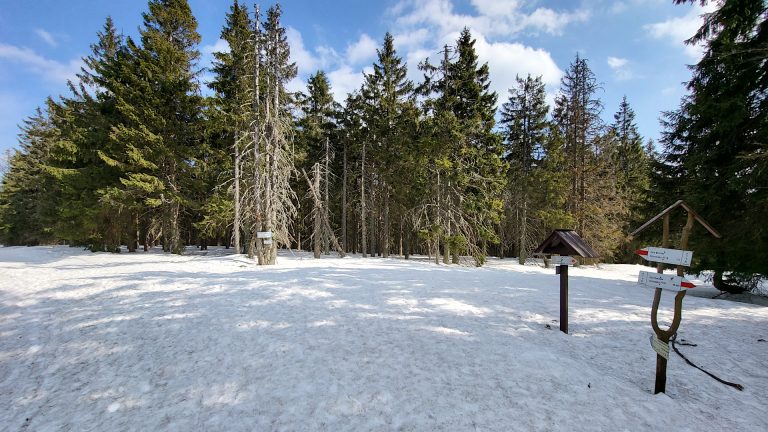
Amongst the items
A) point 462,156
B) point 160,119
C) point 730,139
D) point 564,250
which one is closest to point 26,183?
point 160,119

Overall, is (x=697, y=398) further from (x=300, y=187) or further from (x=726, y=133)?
(x=300, y=187)

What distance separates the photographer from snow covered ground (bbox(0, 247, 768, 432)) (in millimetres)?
3422

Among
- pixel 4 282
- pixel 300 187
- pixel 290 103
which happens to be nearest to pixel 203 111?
pixel 290 103

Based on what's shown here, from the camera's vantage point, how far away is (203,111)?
20266 millimetres

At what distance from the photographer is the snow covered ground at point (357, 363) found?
3422 millimetres

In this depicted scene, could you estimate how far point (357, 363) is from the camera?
14.8 ft

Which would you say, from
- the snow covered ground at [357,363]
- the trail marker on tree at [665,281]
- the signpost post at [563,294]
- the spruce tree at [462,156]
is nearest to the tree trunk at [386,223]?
the spruce tree at [462,156]

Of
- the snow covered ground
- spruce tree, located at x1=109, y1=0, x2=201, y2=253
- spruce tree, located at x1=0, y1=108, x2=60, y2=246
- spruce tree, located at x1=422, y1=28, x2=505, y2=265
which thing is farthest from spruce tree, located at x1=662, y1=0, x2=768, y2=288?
spruce tree, located at x1=0, y1=108, x2=60, y2=246

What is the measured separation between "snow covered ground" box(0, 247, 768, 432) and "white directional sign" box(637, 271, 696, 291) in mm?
1390

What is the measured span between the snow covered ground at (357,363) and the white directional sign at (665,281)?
4.56 feet

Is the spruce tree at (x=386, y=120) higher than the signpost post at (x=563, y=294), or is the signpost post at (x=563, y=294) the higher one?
the spruce tree at (x=386, y=120)

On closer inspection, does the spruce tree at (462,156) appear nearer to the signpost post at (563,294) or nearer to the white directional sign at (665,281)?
the signpost post at (563,294)

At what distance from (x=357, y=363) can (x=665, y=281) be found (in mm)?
4198

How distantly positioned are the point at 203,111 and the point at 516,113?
21.9 metres
